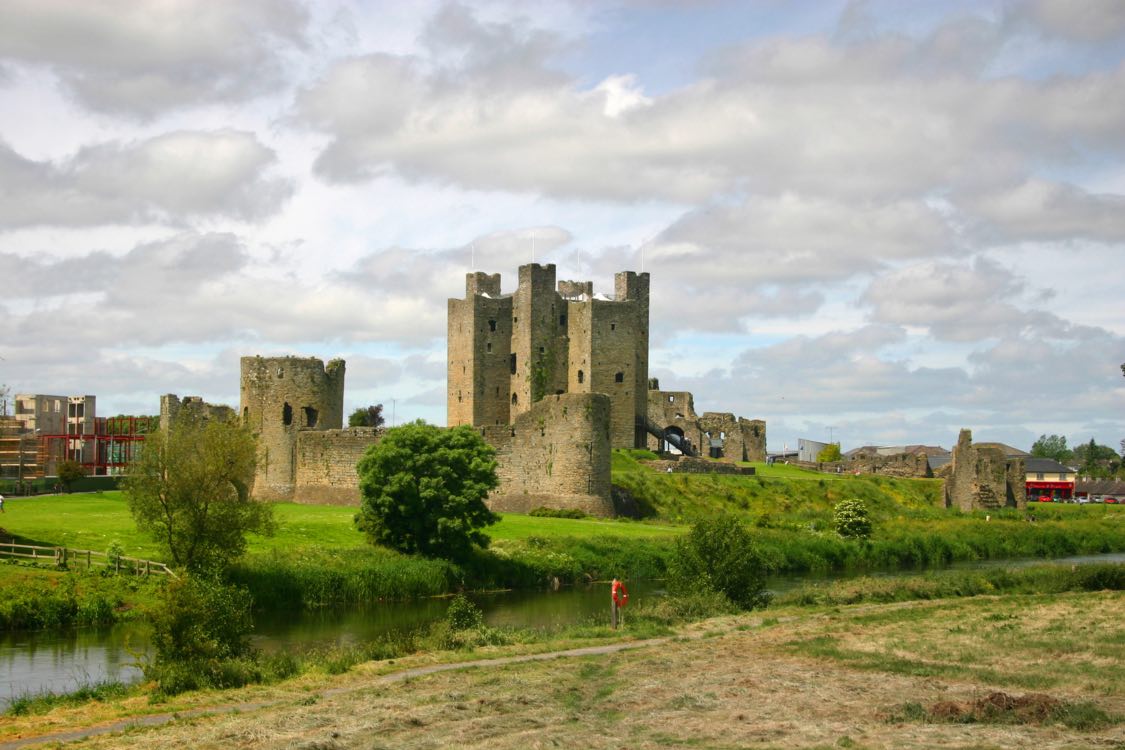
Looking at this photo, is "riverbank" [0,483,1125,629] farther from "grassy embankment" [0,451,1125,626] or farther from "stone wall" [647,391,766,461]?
"stone wall" [647,391,766,461]

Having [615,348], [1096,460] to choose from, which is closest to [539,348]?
[615,348]

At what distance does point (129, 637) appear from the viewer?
87.7ft

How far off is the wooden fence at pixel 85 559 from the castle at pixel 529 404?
41.1 feet

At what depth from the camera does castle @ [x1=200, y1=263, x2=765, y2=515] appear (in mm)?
50781

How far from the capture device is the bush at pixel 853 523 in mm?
48656

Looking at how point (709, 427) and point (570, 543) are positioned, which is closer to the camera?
point (570, 543)

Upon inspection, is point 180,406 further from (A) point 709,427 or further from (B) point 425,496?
(A) point 709,427

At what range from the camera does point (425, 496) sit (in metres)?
37.9

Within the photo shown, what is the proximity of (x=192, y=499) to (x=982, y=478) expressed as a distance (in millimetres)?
41657

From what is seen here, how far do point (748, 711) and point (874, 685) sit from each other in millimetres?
2652

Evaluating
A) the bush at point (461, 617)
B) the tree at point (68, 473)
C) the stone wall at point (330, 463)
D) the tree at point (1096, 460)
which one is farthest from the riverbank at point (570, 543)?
the tree at point (1096, 460)

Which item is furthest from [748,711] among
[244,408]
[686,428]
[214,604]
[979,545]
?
[686,428]

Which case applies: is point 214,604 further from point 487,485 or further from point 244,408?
point 244,408

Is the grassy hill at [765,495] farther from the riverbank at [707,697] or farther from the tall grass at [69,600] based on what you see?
the riverbank at [707,697]
